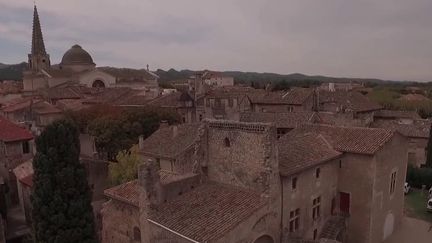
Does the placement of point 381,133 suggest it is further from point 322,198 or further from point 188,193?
point 188,193

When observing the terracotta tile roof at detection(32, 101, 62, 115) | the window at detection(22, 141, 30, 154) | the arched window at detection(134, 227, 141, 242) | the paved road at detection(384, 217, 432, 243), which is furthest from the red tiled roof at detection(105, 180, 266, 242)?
the terracotta tile roof at detection(32, 101, 62, 115)

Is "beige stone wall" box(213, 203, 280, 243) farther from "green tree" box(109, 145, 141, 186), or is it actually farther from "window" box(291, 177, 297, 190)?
"green tree" box(109, 145, 141, 186)

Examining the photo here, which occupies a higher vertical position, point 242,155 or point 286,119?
point 242,155

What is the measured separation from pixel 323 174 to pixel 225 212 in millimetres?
9007

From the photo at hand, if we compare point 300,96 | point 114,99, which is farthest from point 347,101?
point 114,99

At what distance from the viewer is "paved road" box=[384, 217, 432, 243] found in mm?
28375

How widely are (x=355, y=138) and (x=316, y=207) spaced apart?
5.96 m

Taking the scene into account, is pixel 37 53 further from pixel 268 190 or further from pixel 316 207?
pixel 268 190

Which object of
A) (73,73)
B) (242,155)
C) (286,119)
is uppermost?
(73,73)

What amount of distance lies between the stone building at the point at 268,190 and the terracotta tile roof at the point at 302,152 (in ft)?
0.24

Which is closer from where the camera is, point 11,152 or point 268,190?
point 268,190

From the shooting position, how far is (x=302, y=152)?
24.6 metres

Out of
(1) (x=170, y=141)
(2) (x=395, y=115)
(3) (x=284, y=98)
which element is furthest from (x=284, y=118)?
(2) (x=395, y=115)

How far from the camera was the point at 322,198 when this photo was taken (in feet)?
83.7
